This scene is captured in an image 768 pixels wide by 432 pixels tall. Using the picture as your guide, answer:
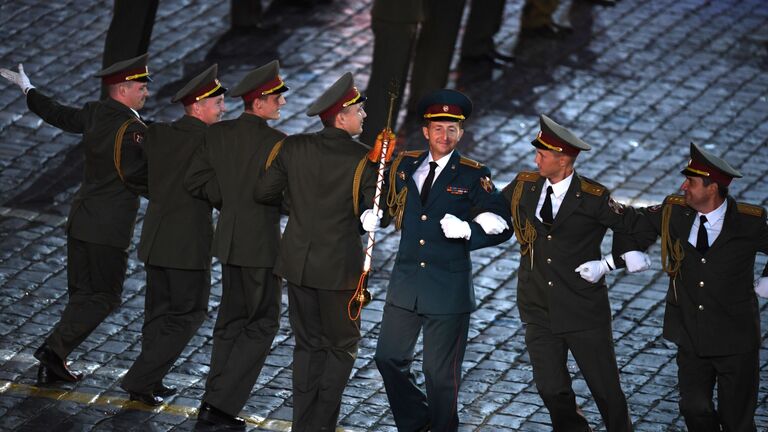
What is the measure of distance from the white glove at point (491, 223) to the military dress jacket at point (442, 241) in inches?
5.1

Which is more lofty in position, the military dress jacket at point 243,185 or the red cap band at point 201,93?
the red cap band at point 201,93

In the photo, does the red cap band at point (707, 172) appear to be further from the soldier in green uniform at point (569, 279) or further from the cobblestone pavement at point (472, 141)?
the cobblestone pavement at point (472, 141)

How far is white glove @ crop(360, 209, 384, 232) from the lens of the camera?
8047 mm

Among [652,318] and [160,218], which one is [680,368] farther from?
[160,218]

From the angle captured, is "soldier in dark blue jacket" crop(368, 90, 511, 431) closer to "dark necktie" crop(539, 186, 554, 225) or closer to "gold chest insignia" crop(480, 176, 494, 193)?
"gold chest insignia" crop(480, 176, 494, 193)

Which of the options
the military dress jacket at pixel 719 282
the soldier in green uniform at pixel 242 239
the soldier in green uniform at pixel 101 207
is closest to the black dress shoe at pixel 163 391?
the soldier in green uniform at pixel 242 239

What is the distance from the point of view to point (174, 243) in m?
8.93

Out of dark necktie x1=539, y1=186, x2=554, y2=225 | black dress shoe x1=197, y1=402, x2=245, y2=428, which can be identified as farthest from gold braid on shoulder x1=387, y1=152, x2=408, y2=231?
black dress shoe x1=197, y1=402, x2=245, y2=428

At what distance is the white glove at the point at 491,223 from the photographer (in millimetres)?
7926

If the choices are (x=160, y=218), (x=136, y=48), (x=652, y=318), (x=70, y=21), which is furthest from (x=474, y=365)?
(x=70, y=21)

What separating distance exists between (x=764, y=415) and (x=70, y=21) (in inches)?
392

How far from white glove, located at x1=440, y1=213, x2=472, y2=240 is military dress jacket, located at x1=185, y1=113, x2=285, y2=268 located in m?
1.20

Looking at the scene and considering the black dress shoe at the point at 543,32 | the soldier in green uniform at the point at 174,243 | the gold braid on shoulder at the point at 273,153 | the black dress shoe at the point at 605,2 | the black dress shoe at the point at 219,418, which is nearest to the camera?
the gold braid on shoulder at the point at 273,153

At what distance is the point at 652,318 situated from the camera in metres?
10.6
